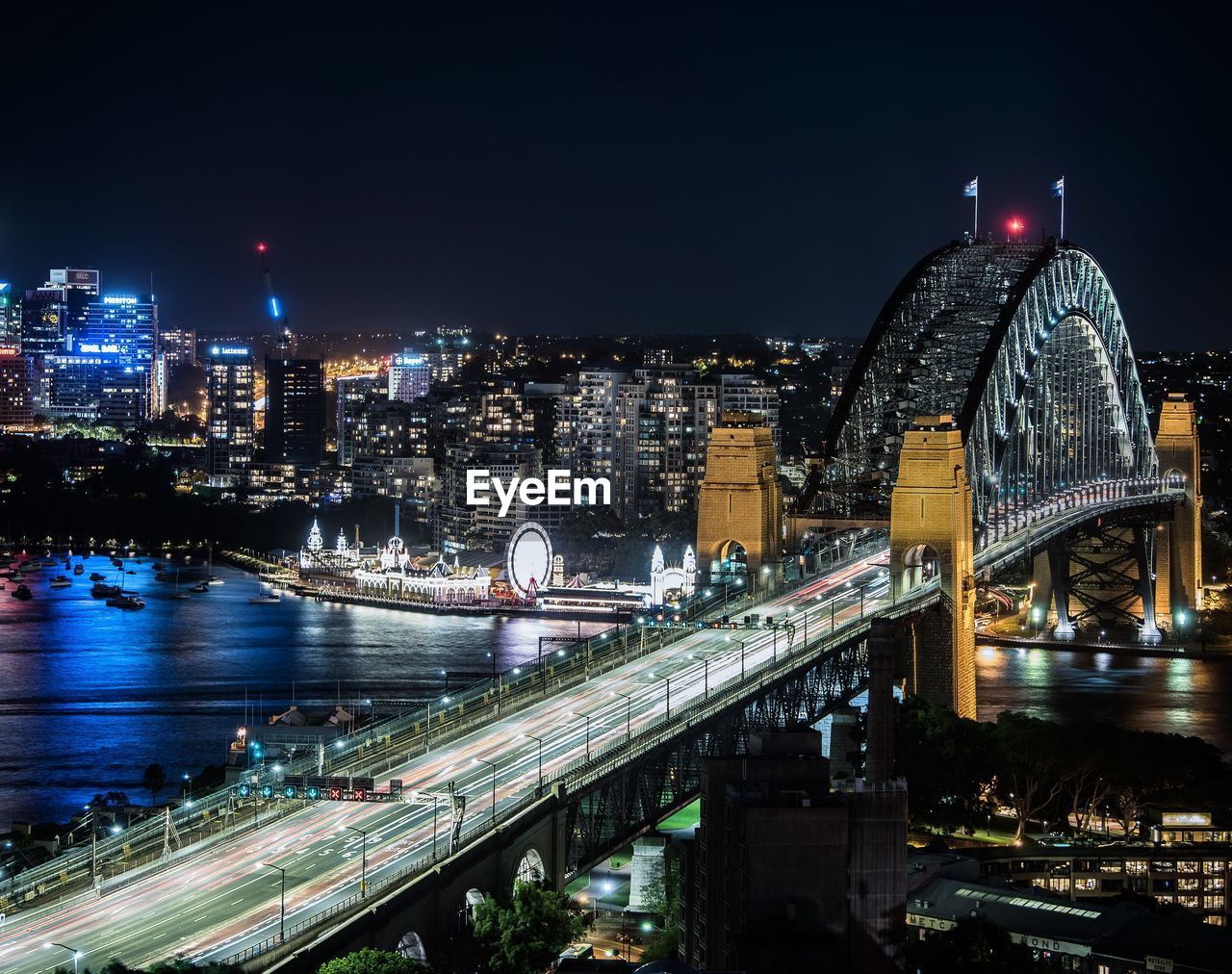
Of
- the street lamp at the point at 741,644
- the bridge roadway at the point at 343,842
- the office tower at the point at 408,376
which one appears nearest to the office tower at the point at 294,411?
the office tower at the point at 408,376

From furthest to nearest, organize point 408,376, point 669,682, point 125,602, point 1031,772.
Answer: point 408,376, point 125,602, point 1031,772, point 669,682

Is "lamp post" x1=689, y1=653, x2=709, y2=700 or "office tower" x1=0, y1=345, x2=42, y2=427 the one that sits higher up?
"office tower" x1=0, y1=345, x2=42, y2=427

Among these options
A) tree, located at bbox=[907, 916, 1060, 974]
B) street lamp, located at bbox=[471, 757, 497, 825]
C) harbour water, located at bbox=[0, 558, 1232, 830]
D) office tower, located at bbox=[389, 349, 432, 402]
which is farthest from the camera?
office tower, located at bbox=[389, 349, 432, 402]

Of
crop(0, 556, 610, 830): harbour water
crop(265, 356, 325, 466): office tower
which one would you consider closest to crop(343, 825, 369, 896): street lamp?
crop(0, 556, 610, 830): harbour water

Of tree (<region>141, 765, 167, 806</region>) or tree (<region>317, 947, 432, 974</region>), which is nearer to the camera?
tree (<region>317, 947, 432, 974</region>)

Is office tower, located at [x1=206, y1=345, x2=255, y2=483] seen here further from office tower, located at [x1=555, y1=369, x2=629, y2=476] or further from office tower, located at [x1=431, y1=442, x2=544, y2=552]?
office tower, located at [x1=431, y1=442, x2=544, y2=552]

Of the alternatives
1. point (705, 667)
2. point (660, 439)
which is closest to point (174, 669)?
point (705, 667)

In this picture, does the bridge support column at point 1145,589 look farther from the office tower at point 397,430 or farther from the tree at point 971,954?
the office tower at point 397,430

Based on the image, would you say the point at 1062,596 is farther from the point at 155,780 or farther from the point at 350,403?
the point at 350,403
